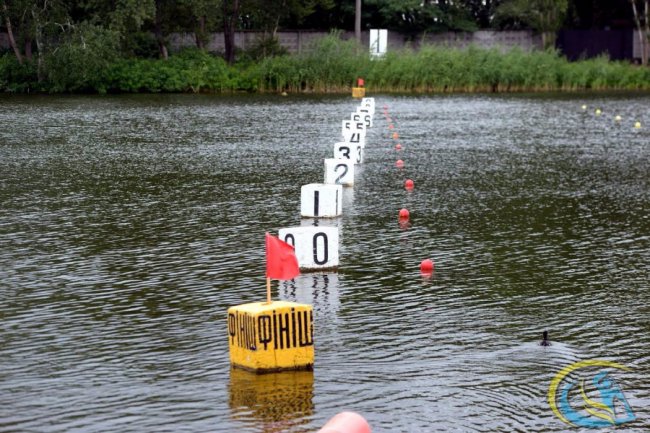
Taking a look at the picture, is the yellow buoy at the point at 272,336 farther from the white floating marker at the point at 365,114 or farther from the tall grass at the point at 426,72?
the tall grass at the point at 426,72

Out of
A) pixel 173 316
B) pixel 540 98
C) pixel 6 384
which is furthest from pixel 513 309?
pixel 540 98

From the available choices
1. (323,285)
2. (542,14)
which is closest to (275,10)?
(542,14)

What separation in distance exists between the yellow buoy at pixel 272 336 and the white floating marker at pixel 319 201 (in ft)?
27.0

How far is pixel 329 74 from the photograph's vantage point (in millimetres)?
53156

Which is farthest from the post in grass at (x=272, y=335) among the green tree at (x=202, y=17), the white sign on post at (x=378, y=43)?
the white sign on post at (x=378, y=43)

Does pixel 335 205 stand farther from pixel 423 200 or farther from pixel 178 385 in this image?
pixel 178 385

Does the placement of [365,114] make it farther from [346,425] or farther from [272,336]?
[346,425]

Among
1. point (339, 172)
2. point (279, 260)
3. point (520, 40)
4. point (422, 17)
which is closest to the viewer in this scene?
point (279, 260)

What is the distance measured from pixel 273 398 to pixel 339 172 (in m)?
12.9

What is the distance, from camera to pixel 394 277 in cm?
1403

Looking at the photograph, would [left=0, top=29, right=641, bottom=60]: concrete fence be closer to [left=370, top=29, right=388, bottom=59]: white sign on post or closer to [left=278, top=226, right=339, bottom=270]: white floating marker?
[left=370, top=29, right=388, bottom=59]: white sign on post

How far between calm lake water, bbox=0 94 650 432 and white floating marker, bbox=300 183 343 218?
46 centimetres

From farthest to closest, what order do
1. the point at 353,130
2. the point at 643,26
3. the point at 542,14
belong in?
the point at 643,26
the point at 542,14
the point at 353,130

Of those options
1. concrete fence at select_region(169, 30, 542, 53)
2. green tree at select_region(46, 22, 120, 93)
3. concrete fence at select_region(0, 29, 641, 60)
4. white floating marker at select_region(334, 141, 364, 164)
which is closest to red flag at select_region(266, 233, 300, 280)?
white floating marker at select_region(334, 141, 364, 164)
